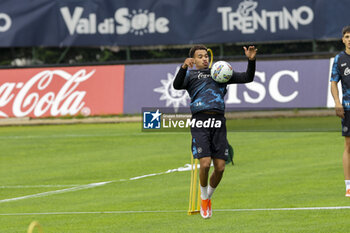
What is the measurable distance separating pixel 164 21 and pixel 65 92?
4.42 metres

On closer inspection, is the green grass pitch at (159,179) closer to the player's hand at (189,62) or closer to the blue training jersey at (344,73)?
the blue training jersey at (344,73)

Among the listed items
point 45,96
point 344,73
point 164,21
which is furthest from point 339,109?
point 164,21

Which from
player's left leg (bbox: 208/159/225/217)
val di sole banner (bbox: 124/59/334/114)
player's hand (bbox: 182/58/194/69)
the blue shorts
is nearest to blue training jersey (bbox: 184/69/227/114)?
the blue shorts

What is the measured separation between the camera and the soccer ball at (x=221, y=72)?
10.9m

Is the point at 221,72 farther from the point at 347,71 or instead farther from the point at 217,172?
the point at 347,71

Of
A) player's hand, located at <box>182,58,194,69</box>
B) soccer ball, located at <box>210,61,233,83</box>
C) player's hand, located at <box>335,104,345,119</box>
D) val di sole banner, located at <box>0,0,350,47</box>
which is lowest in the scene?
player's hand, located at <box>335,104,345,119</box>

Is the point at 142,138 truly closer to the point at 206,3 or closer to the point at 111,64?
the point at 111,64

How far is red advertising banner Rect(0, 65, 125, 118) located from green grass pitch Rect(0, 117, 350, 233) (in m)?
0.68

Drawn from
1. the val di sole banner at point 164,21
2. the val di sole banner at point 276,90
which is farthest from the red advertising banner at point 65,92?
the val di sole banner at point 164,21

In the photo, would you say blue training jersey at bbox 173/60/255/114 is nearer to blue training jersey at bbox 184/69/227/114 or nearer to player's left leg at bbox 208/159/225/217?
blue training jersey at bbox 184/69/227/114

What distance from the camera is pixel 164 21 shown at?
29.2m

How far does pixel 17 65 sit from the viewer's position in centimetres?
2942

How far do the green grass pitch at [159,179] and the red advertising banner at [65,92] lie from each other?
0.68m

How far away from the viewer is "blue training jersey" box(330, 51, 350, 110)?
12133 millimetres
